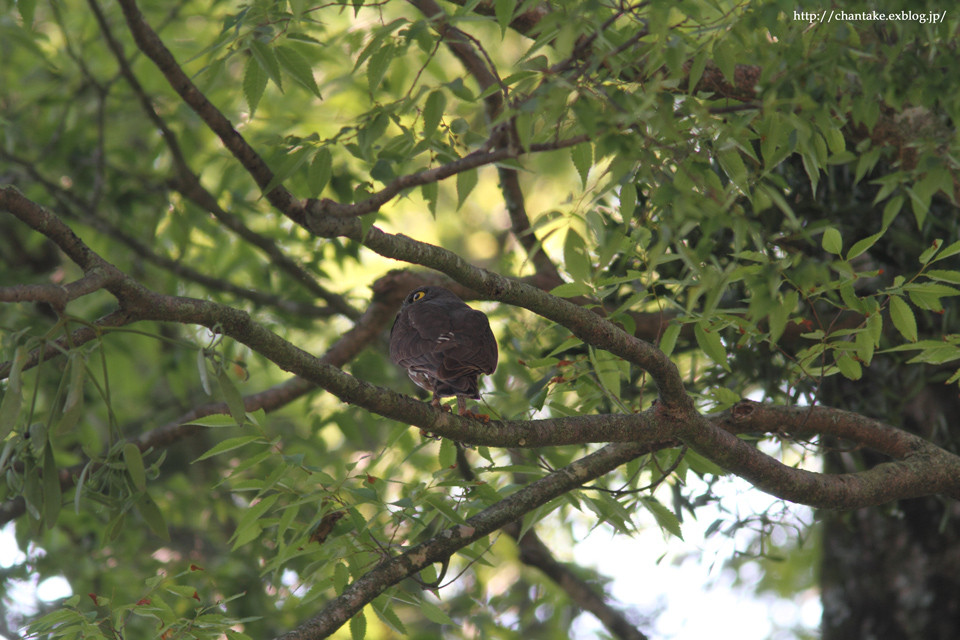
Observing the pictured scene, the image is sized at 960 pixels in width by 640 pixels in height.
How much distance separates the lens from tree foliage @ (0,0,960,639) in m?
1.82

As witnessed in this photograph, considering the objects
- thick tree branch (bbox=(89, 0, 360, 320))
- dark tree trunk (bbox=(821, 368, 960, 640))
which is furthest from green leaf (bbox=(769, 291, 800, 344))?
thick tree branch (bbox=(89, 0, 360, 320))

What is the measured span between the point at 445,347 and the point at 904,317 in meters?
1.69

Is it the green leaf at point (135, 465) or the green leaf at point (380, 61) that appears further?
the green leaf at point (380, 61)

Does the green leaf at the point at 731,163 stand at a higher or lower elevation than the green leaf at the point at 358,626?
higher

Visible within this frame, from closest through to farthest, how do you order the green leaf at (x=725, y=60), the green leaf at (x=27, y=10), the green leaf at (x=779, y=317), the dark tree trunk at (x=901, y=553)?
1. the green leaf at (x=779, y=317)
2. the green leaf at (x=725, y=60)
3. the green leaf at (x=27, y=10)
4. the dark tree trunk at (x=901, y=553)

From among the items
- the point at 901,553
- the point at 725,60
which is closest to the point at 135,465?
the point at 725,60

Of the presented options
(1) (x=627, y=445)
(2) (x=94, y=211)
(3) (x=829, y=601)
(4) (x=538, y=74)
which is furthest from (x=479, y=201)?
(4) (x=538, y=74)

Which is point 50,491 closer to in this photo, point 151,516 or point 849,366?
point 151,516

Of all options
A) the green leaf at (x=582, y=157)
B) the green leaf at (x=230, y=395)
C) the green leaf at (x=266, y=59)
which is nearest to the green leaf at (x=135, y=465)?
the green leaf at (x=230, y=395)

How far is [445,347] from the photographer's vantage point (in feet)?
10.4

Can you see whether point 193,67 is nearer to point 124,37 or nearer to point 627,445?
point 124,37

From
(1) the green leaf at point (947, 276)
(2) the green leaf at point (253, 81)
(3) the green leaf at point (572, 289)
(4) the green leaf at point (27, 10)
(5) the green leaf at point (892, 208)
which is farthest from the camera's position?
(4) the green leaf at point (27, 10)

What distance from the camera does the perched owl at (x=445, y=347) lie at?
308 centimetres

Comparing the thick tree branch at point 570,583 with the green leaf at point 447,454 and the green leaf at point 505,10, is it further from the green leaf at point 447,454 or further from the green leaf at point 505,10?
the green leaf at point 505,10
